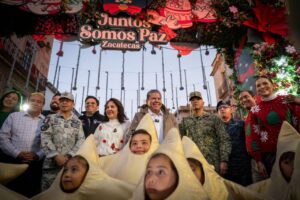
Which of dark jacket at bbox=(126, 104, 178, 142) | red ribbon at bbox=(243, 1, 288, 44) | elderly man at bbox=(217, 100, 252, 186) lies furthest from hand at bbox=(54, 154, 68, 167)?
red ribbon at bbox=(243, 1, 288, 44)

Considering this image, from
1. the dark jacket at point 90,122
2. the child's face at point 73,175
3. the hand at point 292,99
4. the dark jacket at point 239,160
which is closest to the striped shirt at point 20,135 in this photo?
the dark jacket at point 90,122

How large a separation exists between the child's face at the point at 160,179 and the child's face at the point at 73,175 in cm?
86

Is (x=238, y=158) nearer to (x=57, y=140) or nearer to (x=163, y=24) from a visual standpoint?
(x=57, y=140)

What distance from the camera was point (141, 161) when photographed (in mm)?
2289

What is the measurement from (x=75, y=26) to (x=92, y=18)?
0.70 meters

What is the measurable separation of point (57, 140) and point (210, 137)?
2512 mm

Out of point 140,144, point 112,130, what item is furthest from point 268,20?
point 140,144

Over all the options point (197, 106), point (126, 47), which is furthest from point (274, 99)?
point (126, 47)

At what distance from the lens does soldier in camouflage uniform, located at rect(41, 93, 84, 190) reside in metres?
2.91

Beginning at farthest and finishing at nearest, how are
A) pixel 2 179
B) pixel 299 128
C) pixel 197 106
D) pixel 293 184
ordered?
pixel 197 106 < pixel 299 128 < pixel 2 179 < pixel 293 184

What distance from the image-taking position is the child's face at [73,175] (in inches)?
77.6

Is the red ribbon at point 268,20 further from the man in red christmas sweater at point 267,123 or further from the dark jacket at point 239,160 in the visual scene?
the dark jacket at point 239,160

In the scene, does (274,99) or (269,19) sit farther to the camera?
(269,19)

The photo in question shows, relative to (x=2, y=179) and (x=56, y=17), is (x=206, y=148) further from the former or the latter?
(x=56, y=17)
